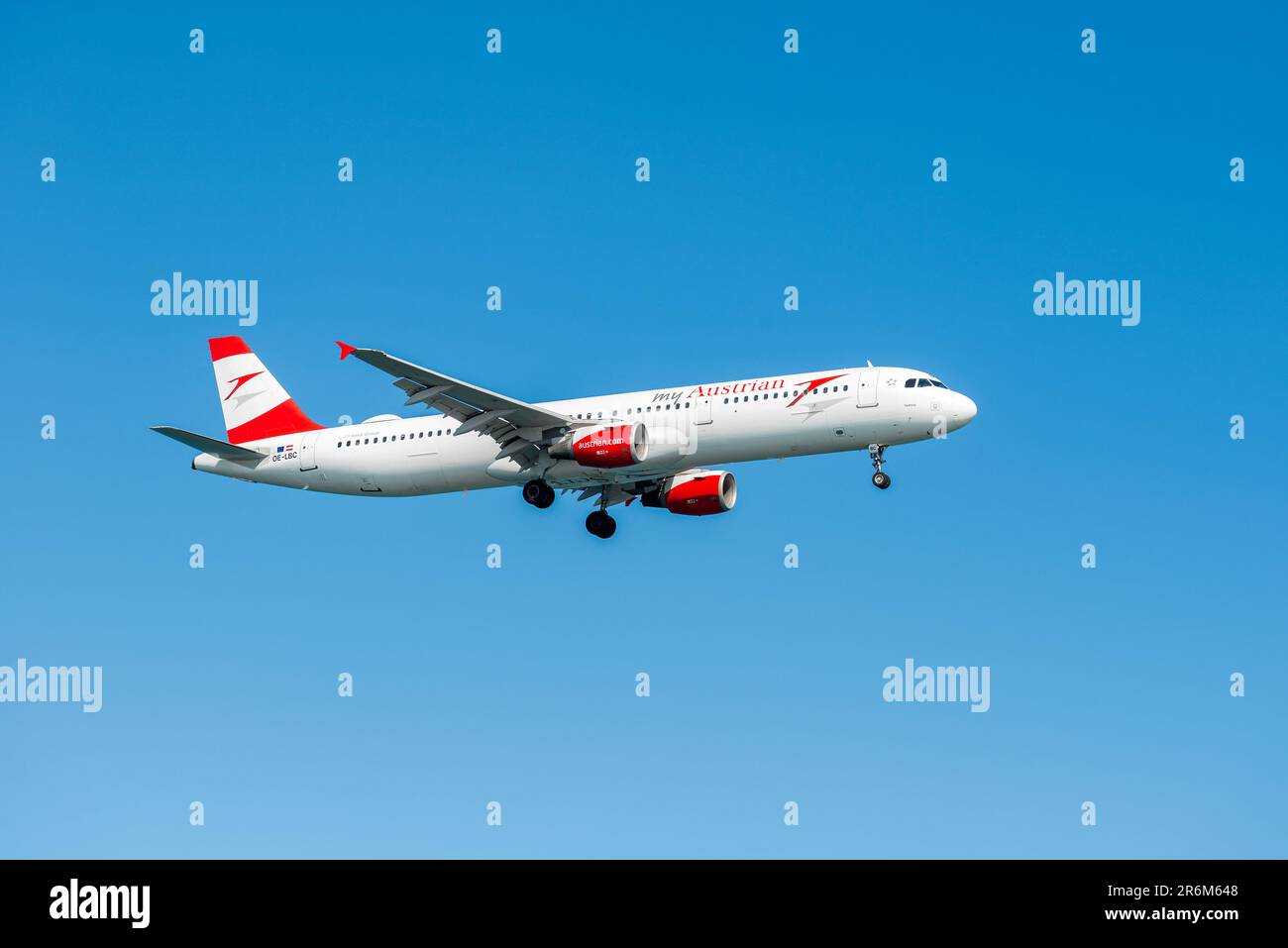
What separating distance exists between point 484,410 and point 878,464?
46.2 feet

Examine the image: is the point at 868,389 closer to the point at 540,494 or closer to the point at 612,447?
the point at 612,447

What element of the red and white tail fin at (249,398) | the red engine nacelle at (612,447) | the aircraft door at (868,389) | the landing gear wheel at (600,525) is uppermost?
the red and white tail fin at (249,398)

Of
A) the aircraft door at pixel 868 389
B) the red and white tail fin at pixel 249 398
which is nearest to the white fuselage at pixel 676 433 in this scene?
the aircraft door at pixel 868 389

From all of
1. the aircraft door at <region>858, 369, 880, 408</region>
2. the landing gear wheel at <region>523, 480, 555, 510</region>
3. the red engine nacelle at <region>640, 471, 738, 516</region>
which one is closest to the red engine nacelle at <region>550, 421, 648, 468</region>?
the landing gear wheel at <region>523, 480, 555, 510</region>

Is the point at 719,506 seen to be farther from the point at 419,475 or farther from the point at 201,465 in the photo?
the point at 201,465

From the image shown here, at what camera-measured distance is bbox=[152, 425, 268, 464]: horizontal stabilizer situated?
201ft

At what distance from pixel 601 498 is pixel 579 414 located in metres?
4.80

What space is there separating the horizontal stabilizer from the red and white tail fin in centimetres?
156

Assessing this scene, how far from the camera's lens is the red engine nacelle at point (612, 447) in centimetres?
5734

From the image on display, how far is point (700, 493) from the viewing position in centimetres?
6225

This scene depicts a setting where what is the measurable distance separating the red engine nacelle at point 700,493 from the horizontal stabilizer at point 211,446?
53.3 feet

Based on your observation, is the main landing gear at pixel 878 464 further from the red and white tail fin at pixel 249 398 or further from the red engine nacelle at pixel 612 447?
the red and white tail fin at pixel 249 398

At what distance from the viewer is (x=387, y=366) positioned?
56.9m
